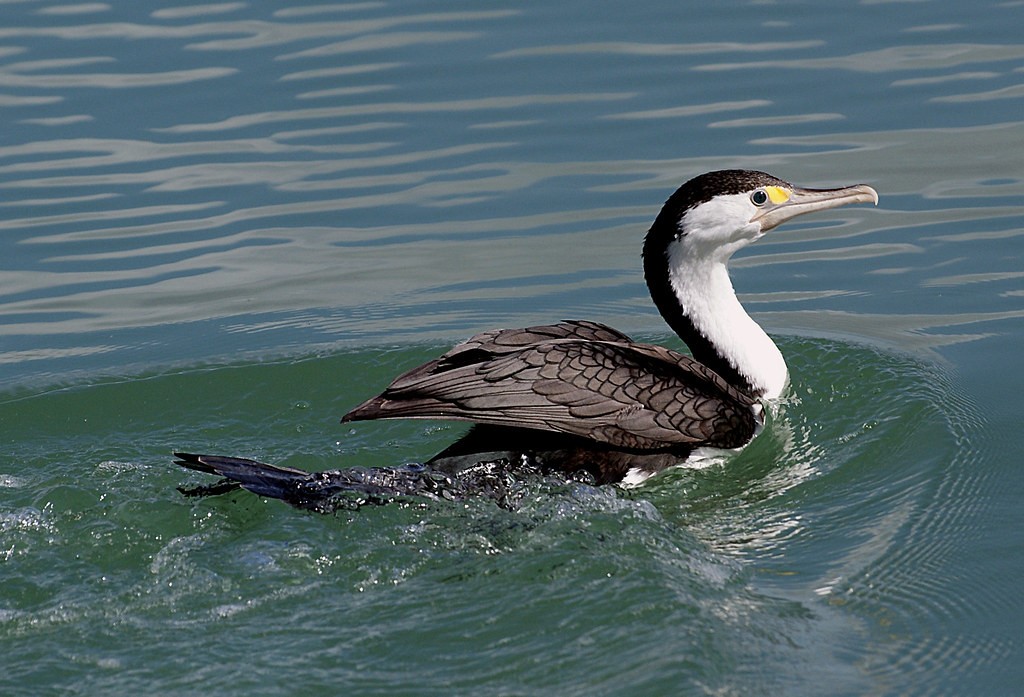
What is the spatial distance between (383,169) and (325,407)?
3.18 meters

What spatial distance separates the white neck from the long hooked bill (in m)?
0.34

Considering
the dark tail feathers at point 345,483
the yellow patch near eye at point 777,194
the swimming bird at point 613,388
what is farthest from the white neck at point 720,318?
the dark tail feathers at point 345,483

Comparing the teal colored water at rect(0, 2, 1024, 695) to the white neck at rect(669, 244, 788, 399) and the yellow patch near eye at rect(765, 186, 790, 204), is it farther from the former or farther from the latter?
the yellow patch near eye at rect(765, 186, 790, 204)

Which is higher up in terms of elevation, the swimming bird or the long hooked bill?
the long hooked bill

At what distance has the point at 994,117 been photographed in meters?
10.5

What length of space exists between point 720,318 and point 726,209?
1.56 feet

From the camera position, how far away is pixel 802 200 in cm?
733

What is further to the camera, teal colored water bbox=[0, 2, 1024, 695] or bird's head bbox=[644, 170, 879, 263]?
bird's head bbox=[644, 170, 879, 263]

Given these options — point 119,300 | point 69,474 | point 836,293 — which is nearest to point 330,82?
point 119,300

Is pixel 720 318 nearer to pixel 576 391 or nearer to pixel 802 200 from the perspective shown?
pixel 802 200

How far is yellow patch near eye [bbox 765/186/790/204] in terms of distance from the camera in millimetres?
7254

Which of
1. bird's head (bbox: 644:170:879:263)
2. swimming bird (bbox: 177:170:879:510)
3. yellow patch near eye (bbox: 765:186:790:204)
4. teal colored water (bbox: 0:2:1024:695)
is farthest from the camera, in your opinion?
yellow patch near eye (bbox: 765:186:790:204)

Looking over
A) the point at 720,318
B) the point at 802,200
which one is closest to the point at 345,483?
the point at 720,318

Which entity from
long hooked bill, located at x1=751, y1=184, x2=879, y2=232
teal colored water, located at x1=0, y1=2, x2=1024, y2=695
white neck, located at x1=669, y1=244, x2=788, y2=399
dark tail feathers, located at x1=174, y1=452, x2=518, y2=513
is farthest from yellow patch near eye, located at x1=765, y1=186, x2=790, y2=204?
dark tail feathers, located at x1=174, y1=452, x2=518, y2=513
